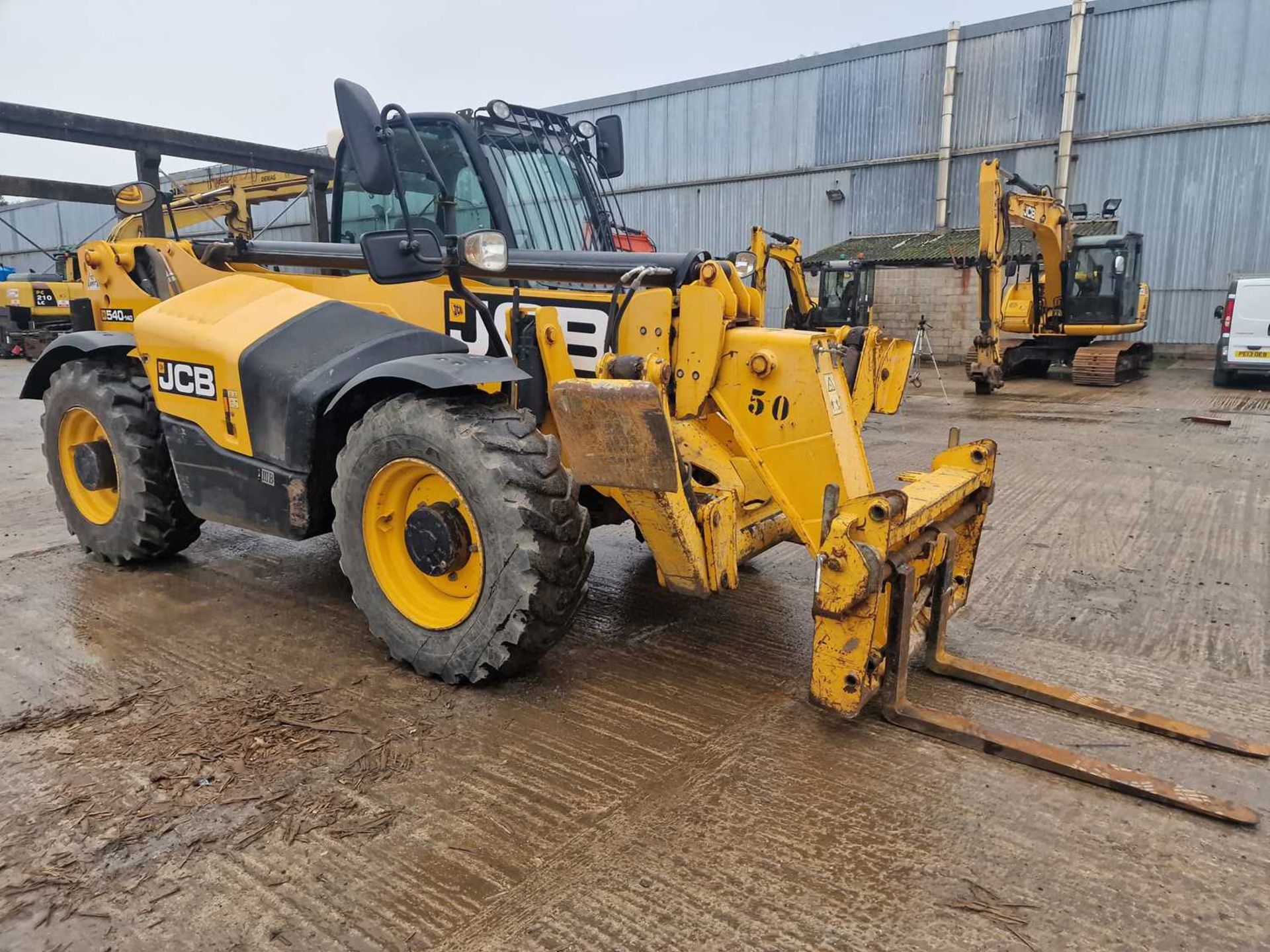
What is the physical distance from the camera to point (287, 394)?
3799 mm

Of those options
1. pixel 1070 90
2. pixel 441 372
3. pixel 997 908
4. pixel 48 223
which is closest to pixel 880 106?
pixel 1070 90

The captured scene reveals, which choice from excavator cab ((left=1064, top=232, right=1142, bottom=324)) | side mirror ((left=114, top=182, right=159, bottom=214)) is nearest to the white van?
excavator cab ((left=1064, top=232, right=1142, bottom=324))

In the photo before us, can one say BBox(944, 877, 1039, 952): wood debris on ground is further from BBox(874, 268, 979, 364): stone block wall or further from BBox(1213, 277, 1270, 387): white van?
BBox(874, 268, 979, 364): stone block wall

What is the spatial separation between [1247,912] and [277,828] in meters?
2.62

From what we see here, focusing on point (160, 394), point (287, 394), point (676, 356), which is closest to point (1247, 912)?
point (676, 356)

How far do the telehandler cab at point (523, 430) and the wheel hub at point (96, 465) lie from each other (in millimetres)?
291

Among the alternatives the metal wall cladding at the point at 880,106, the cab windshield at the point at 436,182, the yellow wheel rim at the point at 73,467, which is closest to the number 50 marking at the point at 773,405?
the cab windshield at the point at 436,182

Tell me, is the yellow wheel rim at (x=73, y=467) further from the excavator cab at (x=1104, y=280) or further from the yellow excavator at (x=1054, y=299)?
the excavator cab at (x=1104, y=280)

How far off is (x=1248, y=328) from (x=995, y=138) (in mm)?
9037

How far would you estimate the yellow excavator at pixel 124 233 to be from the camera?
5.51 metres

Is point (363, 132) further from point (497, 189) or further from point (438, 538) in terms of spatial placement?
point (438, 538)

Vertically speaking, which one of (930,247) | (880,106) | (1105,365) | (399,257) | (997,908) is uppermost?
(880,106)

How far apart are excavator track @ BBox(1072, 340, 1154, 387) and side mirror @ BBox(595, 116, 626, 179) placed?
45.3 ft

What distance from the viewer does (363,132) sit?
11.3ft
